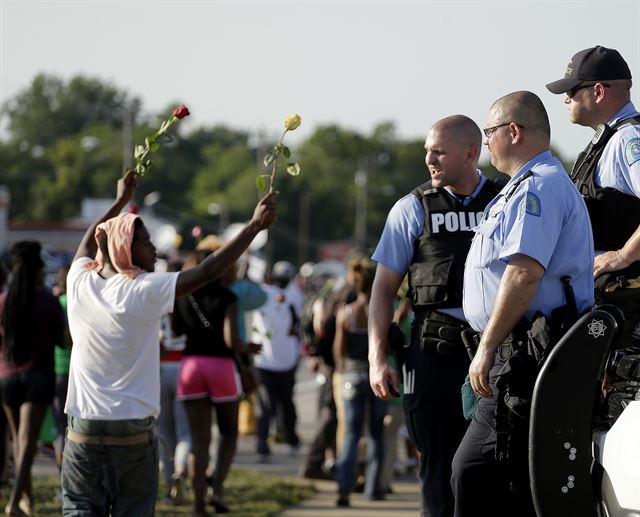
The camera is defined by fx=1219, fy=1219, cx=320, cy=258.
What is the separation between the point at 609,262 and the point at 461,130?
1097mm

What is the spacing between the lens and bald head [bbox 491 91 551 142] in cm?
486

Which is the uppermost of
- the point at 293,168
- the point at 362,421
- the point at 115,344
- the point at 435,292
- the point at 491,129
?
the point at 491,129

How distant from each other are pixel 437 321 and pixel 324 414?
5.85 metres

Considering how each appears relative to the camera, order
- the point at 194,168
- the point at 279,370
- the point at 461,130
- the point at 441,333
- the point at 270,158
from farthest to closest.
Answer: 1. the point at 194,168
2. the point at 279,370
3. the point at 461,130
4. the point at 441,333
5. the point at 270,158

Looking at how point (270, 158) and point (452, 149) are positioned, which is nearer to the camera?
point (270, 158)

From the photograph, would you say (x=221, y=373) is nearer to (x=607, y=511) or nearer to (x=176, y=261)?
(x=176, y=261)

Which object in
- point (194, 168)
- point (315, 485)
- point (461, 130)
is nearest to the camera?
point (461, 130)

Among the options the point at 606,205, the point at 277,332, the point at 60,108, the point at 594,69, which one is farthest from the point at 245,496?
the point at 60,108

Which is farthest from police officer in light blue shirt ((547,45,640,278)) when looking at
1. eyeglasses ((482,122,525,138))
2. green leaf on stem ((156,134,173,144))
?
green leaf on stem ((156,134,173,144))

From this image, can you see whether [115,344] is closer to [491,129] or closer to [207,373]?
[491,129]

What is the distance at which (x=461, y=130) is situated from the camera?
588 centimetres

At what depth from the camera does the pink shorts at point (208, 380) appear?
9.13 m

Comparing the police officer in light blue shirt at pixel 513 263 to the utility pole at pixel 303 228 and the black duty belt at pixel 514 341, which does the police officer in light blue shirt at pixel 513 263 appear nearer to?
the black duty belt at pixel 514 341

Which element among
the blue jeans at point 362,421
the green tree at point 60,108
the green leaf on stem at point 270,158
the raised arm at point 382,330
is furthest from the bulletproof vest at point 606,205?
the green tree at point 60,108
